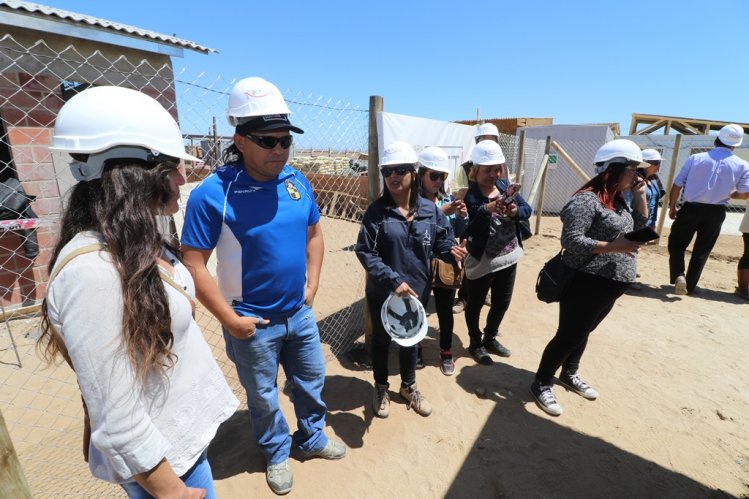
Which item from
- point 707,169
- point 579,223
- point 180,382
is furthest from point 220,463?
point 707,169

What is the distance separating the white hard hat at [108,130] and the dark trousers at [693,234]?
21.4 ft

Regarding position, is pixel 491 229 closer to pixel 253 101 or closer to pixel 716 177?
pixel 253 101

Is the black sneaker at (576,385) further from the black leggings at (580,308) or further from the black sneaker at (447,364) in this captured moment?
the black sneaker at (447,364)

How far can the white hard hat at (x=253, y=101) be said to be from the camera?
180 cm

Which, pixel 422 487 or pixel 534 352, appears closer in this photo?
Answer: pixel 422 487

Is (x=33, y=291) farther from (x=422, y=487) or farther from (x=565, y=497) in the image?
(x=565, y=497)

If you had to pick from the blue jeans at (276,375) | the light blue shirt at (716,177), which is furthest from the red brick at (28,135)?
the light blue shirt at (716,177)

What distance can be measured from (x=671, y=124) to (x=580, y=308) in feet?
60.9

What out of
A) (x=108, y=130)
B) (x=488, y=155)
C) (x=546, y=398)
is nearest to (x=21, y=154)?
(x=108, y=130)

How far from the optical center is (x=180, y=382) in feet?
3.76

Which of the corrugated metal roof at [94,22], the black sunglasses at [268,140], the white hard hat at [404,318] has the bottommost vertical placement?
the white hard hat at [404,318]

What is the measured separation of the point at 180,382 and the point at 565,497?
7.67ft

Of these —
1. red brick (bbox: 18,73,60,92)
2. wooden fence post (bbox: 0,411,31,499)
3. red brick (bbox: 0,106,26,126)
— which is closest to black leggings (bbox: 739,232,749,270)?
wooden fence post (bbox: 0,411,31,499)

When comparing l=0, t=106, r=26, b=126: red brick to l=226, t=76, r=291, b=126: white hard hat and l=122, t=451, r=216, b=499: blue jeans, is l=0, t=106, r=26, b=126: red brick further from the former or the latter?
l=122, t=451, r=216, b=499: blue jeans
